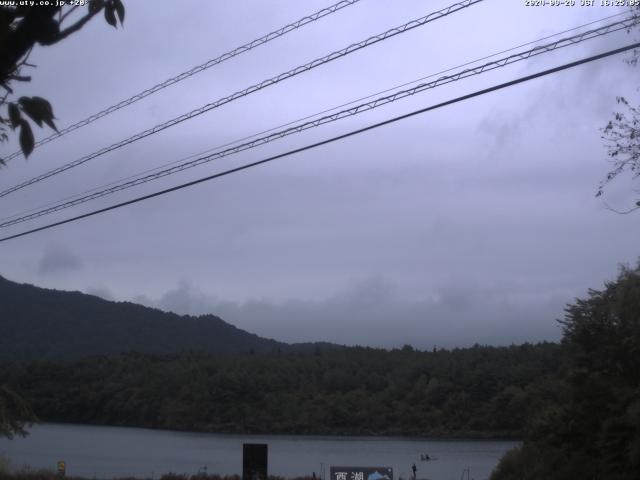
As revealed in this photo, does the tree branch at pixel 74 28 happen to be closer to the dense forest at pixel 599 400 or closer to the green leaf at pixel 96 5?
the green leaf at pixel 96 5

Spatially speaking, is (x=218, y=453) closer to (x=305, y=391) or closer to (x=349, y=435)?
(x=349, y=435)

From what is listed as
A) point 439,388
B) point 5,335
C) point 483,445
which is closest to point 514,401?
point 483,445

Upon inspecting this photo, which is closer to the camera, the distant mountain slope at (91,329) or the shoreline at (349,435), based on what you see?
the shoreline at (349,435)

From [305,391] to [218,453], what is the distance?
13543mm

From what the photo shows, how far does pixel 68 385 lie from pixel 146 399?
10117 mm

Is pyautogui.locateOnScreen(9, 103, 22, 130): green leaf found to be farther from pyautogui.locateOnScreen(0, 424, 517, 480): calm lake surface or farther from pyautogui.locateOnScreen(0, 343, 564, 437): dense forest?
pyautogui.locateOnScreen(0, 343, 564, 437): dense forest

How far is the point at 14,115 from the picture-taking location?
12.2 feet

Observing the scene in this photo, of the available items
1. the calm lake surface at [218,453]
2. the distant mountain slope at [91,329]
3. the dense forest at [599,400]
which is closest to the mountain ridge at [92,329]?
the distant mountain slope at [91,329]

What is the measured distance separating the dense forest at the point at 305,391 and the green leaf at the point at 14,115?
4026cm

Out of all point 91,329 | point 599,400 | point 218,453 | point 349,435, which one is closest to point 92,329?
point 91,329

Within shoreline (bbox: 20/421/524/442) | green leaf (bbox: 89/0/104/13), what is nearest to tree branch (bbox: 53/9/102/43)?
green leaf (bbox: 89/0/104/13)

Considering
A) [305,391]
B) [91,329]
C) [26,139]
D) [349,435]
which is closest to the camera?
[26,139]

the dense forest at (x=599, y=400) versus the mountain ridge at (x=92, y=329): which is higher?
the mountain ridge at (x=92, y=329)

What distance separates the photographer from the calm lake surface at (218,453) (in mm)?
36156
